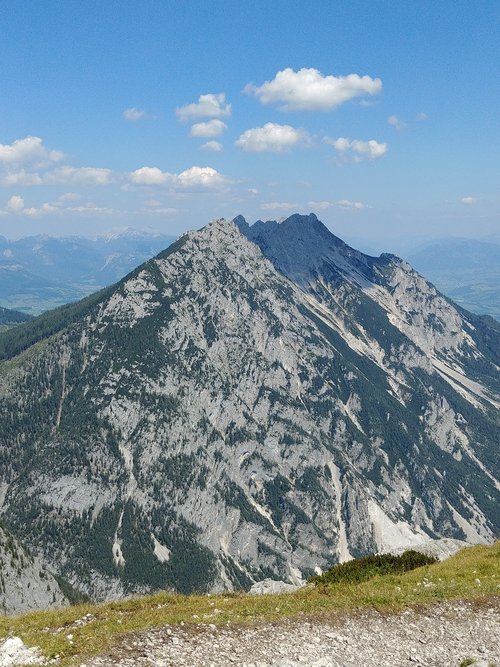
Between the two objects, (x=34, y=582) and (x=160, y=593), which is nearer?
(x=160, y=593)

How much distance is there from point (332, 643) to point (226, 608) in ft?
23.1

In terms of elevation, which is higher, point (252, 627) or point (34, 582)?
point (252, 627)

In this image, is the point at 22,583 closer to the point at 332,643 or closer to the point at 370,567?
the point at 370,567

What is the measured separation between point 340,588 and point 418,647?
7992 mm

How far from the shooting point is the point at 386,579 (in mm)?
34219

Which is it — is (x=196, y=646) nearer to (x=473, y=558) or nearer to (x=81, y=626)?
(x=81, y=626)

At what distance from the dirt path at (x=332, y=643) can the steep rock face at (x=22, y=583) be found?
99.8 m

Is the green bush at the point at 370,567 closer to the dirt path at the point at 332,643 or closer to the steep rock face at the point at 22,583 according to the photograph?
the dirt path at the point at 332,643

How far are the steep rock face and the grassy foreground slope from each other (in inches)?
3598

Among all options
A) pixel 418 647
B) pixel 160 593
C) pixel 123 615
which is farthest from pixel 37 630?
pixel 418 647

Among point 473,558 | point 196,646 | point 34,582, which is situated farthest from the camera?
point 34,582

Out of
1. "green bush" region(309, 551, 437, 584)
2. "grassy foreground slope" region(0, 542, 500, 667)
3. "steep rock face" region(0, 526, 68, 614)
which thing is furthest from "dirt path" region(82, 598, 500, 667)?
"steep rock face" region(0, 526, 68, 614)

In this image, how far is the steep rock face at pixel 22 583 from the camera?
11075cm

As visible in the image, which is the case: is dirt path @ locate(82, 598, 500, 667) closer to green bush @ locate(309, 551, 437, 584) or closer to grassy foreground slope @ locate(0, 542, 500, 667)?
grassy foreground slope @ locate(0, 542, 500, 667)
